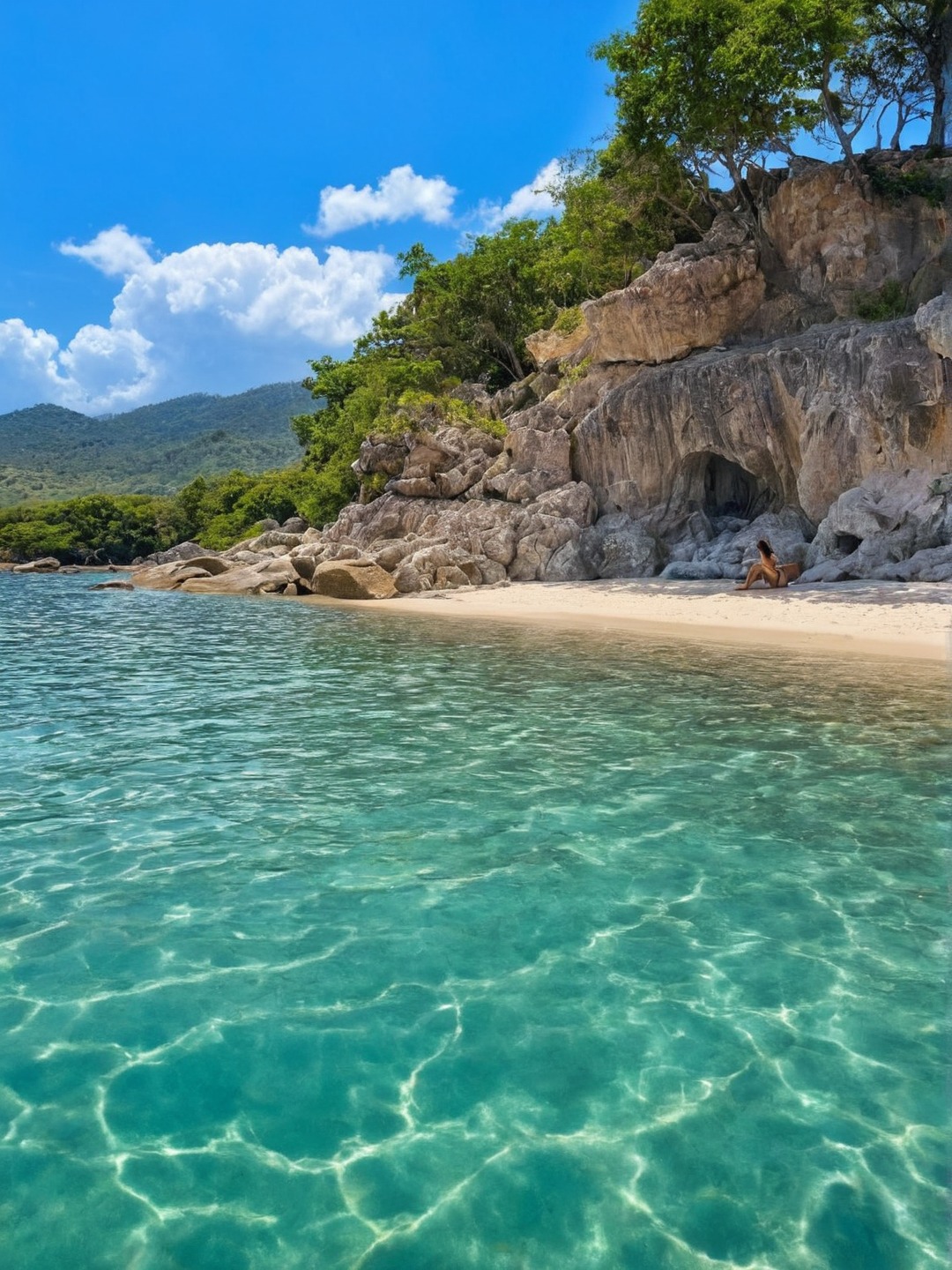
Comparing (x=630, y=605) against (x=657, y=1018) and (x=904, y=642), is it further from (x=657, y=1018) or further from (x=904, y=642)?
(x=657, y=1018)

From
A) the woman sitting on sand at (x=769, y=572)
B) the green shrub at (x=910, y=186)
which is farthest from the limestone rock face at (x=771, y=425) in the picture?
the green shrub at (x=910, y=186)

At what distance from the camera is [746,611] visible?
20766 mm

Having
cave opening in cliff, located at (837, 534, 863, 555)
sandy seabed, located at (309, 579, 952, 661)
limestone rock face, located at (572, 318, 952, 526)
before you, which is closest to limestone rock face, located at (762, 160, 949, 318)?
limestone rock face, located at (572, 318, 952, 526)

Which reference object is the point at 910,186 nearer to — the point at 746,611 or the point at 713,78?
the point at 713,78

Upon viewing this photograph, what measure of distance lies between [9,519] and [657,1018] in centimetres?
8688

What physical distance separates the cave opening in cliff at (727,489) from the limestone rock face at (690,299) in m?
4.63

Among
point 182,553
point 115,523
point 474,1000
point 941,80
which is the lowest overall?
point 474,1000

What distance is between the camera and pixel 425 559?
32.9 meters

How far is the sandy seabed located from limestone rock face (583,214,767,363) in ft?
32.0

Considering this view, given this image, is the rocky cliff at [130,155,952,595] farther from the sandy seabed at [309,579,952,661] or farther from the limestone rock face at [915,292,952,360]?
the sandy seabed at [309,579,952,661]

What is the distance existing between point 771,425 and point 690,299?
6.49 metres

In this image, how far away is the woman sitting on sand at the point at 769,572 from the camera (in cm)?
2267

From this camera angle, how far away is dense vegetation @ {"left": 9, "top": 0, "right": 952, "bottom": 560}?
1048 inches

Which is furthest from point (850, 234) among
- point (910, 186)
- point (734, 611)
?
point (734, 611)
